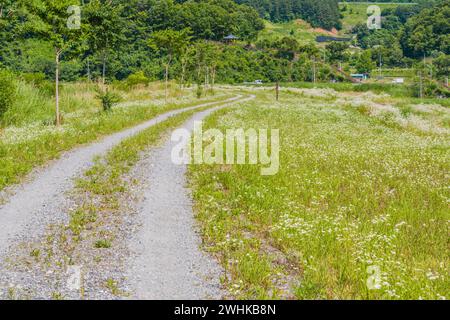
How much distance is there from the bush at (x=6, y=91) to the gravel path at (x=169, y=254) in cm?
1733

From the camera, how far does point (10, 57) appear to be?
87875mm

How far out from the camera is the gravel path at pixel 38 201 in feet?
29.5

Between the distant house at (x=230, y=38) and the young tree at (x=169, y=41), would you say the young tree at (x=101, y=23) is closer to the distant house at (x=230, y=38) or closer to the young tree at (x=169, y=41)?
the young tree at (x=169, y=41)

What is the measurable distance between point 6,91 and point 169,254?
2254cm

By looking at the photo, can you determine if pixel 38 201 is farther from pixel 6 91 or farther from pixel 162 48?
pixel 162 48

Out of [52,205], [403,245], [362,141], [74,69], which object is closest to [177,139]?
[362,141]

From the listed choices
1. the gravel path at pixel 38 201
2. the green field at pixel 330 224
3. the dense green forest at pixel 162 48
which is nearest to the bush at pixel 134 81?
the dense green forest at pixel 162 48

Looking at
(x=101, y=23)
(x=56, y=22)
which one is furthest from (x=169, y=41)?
(x=56, y=22)

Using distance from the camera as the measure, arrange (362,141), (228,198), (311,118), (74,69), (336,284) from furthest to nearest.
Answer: (74,69) < (311,118) < (362,141) < (228,198) < (336,284)

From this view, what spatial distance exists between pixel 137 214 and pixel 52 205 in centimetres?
238

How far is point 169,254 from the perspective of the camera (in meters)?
7.96

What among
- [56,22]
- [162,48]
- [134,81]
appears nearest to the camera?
[56,22]

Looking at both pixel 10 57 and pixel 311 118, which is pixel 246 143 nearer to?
pixel 311 118

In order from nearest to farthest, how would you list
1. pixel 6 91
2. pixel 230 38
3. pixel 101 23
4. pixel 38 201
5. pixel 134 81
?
pixel 38 201, pixel 6 91, pixel 101 23, pixel 134 81, pixel 230 38
